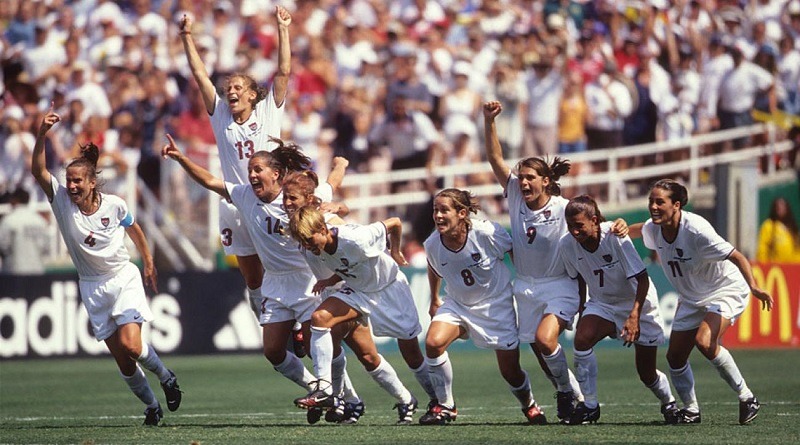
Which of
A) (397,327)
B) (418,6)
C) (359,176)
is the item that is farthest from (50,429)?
(418,6)

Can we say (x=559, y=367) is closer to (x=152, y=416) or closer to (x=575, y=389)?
(x=575, y=389)

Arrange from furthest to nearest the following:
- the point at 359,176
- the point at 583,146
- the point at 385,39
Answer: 1. the point at 385,39
2. the point at 583,146
3. the point at 359,176

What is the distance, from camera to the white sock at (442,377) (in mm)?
11680

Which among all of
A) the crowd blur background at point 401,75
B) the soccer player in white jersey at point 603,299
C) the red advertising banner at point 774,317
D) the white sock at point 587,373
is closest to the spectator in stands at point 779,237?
the red advertising banner at point 774,317

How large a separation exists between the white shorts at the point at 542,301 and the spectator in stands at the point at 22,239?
978 centimetres

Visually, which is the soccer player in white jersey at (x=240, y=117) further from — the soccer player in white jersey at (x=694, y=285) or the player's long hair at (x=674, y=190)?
the player's long hair at (x=674, y=190)

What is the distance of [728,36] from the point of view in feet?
79.2

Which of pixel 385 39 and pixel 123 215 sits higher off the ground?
pixel 385 39

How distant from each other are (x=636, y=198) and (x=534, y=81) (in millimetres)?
2392

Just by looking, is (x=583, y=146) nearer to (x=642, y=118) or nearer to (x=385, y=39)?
Answer: (x=642, y=118)

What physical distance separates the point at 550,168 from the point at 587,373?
1586mm

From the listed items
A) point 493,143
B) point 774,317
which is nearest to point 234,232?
point 493,143

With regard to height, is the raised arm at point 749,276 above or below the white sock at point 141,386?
above

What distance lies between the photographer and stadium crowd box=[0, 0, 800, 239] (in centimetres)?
2152
